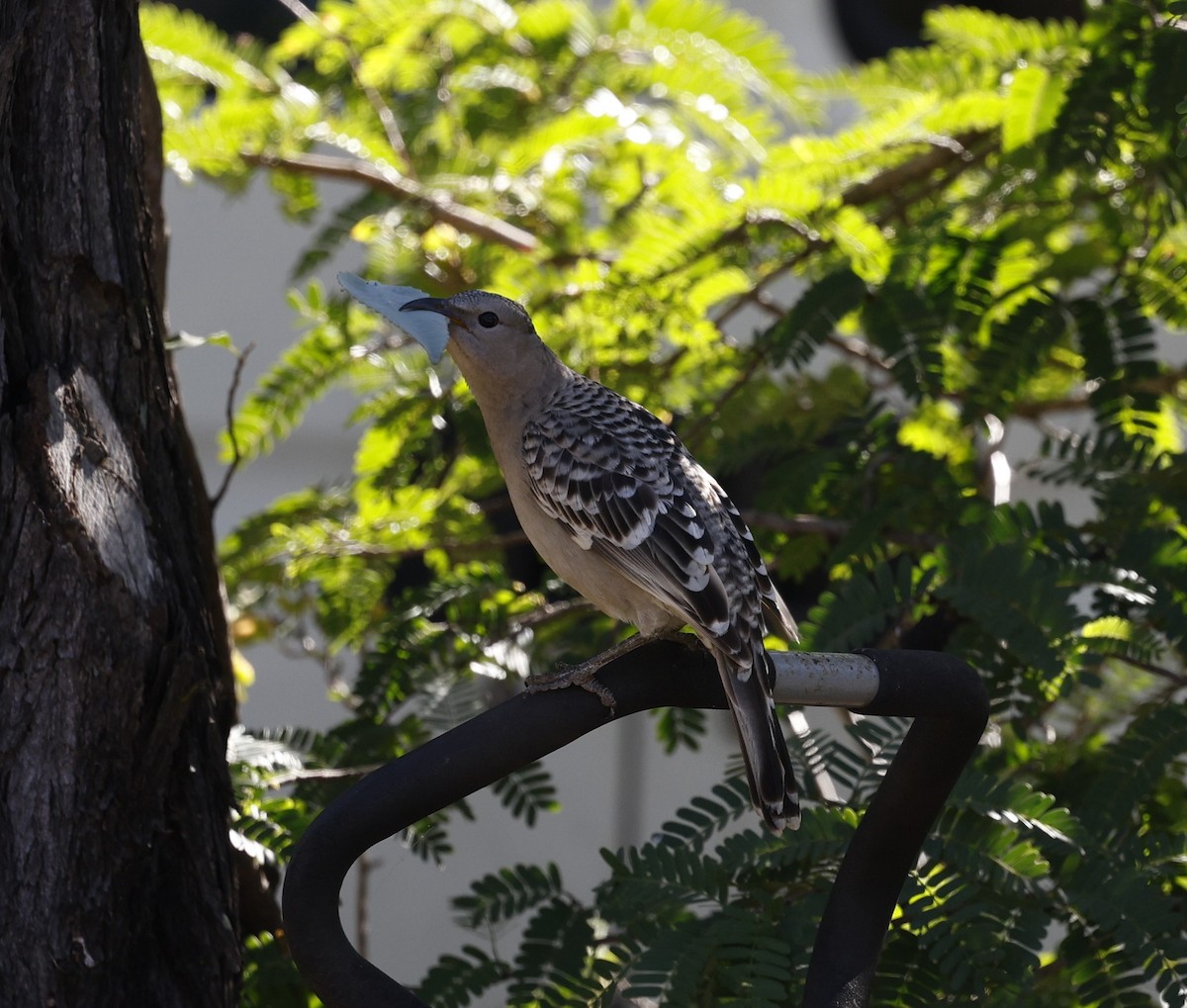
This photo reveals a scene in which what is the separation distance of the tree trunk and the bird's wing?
2.54 ft

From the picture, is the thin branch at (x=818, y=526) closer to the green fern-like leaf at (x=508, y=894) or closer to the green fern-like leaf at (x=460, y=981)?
the green fern-like leaf at (x=508, y=894)

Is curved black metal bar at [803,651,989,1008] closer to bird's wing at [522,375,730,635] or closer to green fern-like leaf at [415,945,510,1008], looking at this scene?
bird's wing at [522,375,730,635]

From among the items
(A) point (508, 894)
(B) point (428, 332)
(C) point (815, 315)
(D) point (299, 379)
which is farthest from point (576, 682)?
(D) point (299, 379)

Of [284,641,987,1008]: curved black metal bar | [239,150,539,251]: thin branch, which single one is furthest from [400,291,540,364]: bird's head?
[239,150,539,251]: thin branch

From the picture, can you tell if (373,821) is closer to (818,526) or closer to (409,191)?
(818,526)

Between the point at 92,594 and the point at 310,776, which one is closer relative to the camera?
the point at 92,594

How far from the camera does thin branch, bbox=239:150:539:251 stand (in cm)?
399

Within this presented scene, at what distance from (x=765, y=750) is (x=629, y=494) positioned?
69 cm

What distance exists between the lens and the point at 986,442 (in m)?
4.07

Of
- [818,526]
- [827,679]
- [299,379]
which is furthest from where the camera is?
[299,379]

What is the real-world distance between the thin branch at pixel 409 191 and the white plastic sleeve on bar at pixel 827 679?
101 inches

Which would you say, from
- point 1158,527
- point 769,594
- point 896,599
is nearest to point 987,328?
point 1158,527

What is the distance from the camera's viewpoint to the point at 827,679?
1.72 m

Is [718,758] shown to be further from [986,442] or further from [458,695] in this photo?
[458,695]
